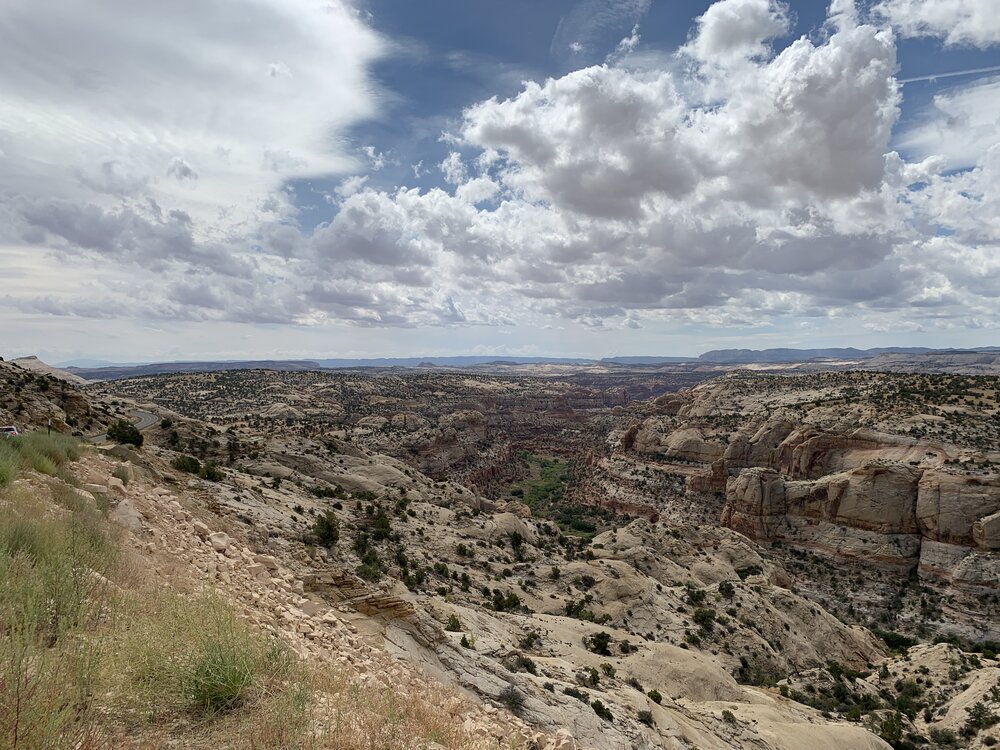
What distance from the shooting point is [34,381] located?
97.9 feet

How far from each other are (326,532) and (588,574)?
53.9 ft

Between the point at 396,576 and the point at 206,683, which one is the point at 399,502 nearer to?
the point at 396,576

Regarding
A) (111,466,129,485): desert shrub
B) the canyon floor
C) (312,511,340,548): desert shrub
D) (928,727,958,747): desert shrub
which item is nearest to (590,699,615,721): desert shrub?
the canyon floor

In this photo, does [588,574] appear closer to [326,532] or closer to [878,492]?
[326,532]

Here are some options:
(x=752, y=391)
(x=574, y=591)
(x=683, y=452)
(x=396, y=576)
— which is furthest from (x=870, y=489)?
(x=752, y=391)

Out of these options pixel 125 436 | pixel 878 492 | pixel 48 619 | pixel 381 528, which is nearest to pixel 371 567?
pixel 381 528

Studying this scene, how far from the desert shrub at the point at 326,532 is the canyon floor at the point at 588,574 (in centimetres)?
14

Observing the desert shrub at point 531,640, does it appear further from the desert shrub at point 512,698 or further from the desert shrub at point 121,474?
the desert shrub at point 121,474

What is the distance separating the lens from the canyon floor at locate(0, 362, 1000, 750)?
9.62 m

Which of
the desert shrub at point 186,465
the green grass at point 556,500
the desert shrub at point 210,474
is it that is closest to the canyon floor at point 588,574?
the desert shrub at point 186,465

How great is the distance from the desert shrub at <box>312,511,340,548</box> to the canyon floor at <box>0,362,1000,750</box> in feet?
0.45

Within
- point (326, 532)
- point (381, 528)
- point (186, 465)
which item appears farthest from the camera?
point (381, 528)

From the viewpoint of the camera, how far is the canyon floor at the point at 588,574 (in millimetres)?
9625

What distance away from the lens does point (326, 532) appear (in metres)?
23.6
